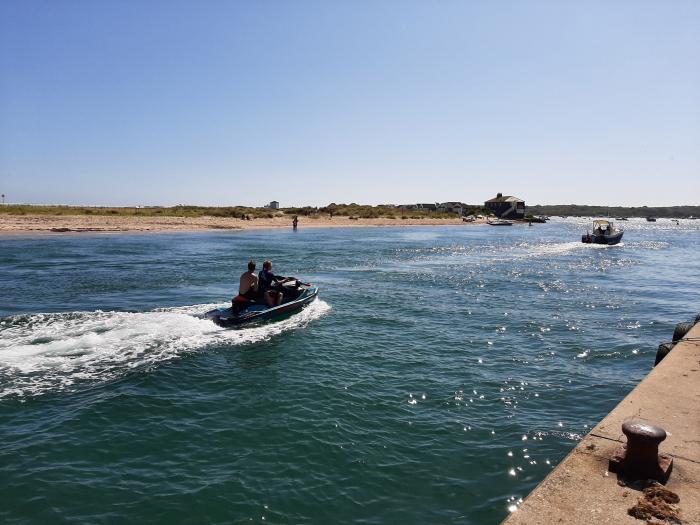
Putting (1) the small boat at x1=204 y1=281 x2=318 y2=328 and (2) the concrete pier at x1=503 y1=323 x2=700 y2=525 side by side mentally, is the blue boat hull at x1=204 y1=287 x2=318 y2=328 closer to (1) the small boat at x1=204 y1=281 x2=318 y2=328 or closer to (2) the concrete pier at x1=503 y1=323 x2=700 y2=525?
(1) the small boat at x1=204 y1=281 x2=318 y2=328

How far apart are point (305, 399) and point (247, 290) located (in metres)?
6.98

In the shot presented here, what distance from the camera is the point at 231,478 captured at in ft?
22.8

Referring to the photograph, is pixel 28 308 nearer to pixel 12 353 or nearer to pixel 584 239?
pixel 12 353

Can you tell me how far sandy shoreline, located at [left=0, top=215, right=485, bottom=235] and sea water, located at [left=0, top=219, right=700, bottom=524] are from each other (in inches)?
1543

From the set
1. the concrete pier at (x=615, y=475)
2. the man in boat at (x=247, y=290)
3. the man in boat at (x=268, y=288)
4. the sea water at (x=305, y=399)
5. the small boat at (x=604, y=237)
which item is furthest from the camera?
the small boat at (x=604, y=237)

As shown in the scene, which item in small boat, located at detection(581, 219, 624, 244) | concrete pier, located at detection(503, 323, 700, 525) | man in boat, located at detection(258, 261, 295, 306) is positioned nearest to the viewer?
concrete pier, located at detection(503, 323, 700, 525)

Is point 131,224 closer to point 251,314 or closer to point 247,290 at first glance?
point 247,290

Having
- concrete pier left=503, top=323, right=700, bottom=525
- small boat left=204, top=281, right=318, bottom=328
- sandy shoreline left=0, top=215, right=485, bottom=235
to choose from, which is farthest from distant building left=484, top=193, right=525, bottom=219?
concrete pier left=503, top=323, right=700, bottom=525

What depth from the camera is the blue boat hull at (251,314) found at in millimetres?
15703

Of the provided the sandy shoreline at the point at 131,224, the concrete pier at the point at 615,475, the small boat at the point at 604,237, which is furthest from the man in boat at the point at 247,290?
the small boat at the point at 604,237

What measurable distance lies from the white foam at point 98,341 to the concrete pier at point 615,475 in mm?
10183

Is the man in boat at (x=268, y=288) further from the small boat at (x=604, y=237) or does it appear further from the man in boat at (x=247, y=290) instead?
the small boat at (x=604, y=237)

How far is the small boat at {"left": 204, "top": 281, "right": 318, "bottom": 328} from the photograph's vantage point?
15.7 m

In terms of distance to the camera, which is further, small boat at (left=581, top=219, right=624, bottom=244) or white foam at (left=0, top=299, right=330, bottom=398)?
small boat at (left=581, top=219, right=624, bottom=244)
